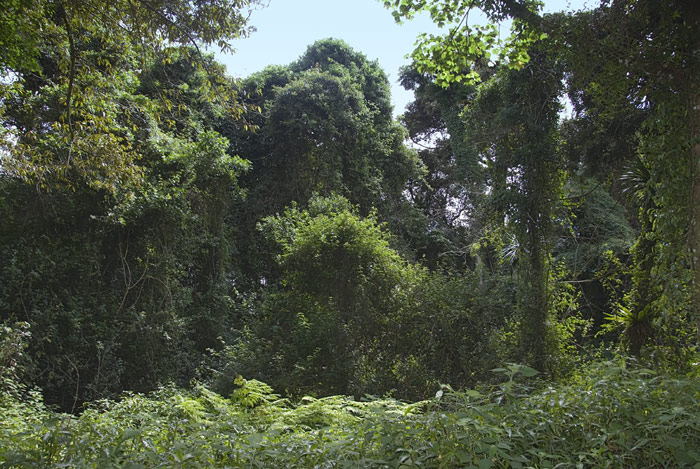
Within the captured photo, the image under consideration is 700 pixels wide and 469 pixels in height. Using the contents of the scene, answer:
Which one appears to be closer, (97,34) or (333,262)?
(97,34)

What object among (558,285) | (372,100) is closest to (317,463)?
(558,285)

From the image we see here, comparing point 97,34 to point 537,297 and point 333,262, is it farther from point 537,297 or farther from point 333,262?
point 537,297

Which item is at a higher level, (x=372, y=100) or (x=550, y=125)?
(x=372, y=100)

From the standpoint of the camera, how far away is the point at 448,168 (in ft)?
62.0

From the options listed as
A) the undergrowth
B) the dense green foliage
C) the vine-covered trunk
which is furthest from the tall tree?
the vine-covered trunk

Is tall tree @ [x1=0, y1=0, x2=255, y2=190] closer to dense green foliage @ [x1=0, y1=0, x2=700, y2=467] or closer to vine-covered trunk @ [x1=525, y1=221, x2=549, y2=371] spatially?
dense green foliage @ [x1=0, y1=0, x2=700, y2=467]

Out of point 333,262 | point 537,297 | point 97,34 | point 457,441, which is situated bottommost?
point 457,441

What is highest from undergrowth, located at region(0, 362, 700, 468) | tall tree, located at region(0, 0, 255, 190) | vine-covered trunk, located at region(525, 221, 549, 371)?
tall tree, located at region(0, 0, 255, 190)

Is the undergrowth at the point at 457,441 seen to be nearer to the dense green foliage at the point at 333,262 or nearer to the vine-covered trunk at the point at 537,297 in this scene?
the dense green foliage at the point at 333,262

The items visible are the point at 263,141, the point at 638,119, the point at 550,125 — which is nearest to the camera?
the point at 638,119

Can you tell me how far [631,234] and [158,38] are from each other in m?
11.3

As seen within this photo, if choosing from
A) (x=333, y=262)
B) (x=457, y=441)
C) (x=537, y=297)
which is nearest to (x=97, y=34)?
(x=333, y=262)

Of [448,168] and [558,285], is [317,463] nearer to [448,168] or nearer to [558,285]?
[558,285]

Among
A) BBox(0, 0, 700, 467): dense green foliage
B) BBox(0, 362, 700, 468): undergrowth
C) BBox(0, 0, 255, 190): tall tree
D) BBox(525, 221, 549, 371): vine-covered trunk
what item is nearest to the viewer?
BBox(0, 362, 700, 468): undergrowth
